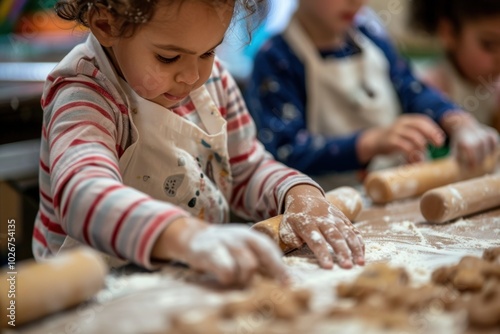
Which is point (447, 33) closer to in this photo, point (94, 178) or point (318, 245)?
Answer: point (318, 245)

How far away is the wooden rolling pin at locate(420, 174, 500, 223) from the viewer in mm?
1183

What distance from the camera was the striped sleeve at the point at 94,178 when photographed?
2.61 ft

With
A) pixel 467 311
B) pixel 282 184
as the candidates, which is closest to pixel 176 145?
pixel 282 184

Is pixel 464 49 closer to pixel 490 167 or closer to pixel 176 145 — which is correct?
pixel 490 167

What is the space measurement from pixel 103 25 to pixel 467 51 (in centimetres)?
142

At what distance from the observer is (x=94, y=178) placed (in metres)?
0.83

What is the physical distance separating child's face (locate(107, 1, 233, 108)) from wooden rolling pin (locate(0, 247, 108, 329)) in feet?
1.02

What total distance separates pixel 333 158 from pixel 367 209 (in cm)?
42

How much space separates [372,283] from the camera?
774 millimetres

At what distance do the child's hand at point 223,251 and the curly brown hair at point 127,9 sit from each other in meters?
0.31

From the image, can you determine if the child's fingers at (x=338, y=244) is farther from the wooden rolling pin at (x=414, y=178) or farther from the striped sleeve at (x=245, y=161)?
the wooden rolling pin at (x=414, y=178)

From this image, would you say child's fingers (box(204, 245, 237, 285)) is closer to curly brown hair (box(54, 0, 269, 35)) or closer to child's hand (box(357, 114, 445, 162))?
curly brown hair (box(54, 0, 269, 35))

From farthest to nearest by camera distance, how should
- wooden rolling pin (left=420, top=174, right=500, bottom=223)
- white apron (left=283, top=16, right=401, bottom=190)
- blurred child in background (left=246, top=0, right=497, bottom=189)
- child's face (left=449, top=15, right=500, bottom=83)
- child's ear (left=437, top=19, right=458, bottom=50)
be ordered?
child's ear (left=437, top=19, right=458, bottom=50)
child's face (left=449, top=15, right=500, bottom=83)
white apron (left=283, top=16, right=401, bottom=190)
blurred child in background (left=246, top=0, right=497, bottom=189)
wooden rolling pin (left=420, top=174, right=500, bottom=223)

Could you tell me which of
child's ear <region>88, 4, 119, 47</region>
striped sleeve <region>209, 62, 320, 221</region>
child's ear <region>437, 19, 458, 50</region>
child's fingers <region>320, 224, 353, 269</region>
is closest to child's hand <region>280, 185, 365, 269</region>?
child's fingers <region>320, 224, 353, 269</region>
